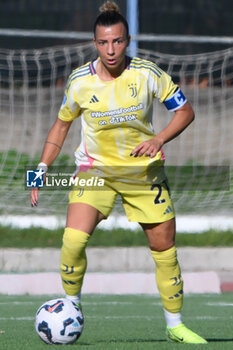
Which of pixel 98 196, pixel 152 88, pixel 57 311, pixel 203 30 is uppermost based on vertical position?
pixel 152 88

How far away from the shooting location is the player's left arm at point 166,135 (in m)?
6.75

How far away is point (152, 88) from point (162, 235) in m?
1.00

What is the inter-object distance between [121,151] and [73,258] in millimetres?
806

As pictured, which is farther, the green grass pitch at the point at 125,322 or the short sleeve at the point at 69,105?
the short sleeve at the point at 69,105

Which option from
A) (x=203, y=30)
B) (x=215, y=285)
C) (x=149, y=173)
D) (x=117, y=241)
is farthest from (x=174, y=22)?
(x=149, y=173)

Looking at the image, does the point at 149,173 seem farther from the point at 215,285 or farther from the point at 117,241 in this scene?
the point at 117,241

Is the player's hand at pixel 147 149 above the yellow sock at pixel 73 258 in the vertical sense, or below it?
above

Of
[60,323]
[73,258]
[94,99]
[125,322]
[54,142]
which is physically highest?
[94,99]

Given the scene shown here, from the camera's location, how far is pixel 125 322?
870 cm

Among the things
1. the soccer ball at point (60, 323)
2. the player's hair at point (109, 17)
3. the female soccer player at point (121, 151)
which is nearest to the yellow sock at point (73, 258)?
the female soccer player at point (121, 151)

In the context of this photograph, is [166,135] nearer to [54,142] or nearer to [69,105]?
[69,105]

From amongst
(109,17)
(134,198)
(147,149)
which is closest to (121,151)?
(134,198)

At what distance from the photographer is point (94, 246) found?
1330cm

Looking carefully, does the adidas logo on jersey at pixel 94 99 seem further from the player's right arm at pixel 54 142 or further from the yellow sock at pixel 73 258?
the yellow sock at pixel 73 258
